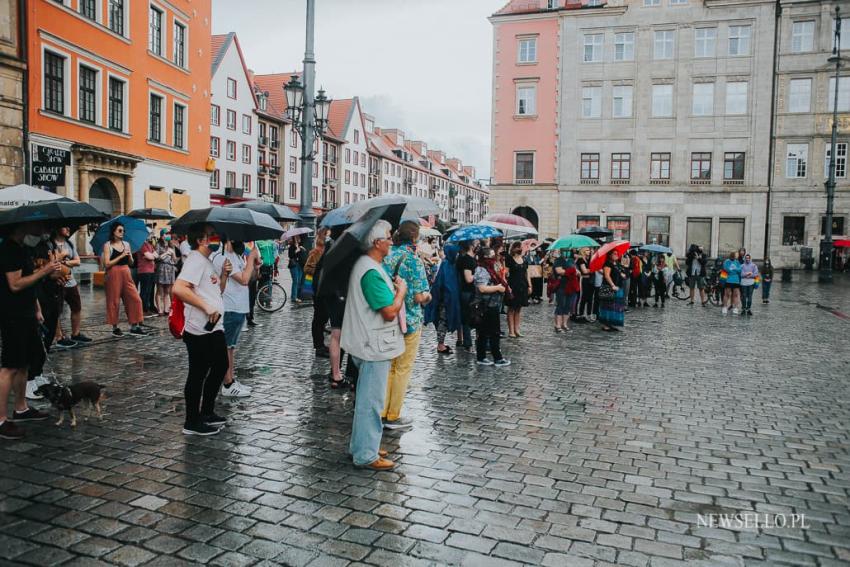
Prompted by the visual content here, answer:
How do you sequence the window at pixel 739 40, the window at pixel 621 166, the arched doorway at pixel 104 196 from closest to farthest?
the arched doorway at pixel 104 196
the window at pixel 739 40
the window at pixel 621 166

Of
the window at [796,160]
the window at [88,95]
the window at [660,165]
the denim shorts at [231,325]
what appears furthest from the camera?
the window at [660,165]

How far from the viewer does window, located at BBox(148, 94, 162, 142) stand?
26609mm

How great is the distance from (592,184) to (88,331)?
37.9 metres

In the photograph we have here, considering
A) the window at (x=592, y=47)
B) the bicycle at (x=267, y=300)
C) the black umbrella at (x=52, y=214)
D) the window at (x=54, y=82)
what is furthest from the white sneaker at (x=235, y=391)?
the window at (x=592, y=47)

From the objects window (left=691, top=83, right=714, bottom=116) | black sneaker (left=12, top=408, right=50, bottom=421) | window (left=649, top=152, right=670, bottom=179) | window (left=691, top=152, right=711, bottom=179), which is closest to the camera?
black sneaker (left=12, top=408, right=50, bottom=421)

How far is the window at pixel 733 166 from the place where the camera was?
1679 inches

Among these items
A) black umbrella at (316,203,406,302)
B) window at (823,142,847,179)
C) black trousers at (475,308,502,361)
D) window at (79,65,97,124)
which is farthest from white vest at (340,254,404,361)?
window at (823,142,847,179)

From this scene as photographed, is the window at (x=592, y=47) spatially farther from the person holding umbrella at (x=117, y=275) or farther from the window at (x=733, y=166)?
the person holding umbrella at (x=117, y=275)

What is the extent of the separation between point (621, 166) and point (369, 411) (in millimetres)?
42252

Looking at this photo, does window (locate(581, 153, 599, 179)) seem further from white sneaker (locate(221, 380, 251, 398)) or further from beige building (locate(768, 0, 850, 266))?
white sneaker (locate(221, 380, 251, 398))

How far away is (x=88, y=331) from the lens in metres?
12.0

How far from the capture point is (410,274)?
6.36 meters

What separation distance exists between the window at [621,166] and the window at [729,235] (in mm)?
6827

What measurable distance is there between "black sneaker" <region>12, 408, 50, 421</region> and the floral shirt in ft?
12.2
